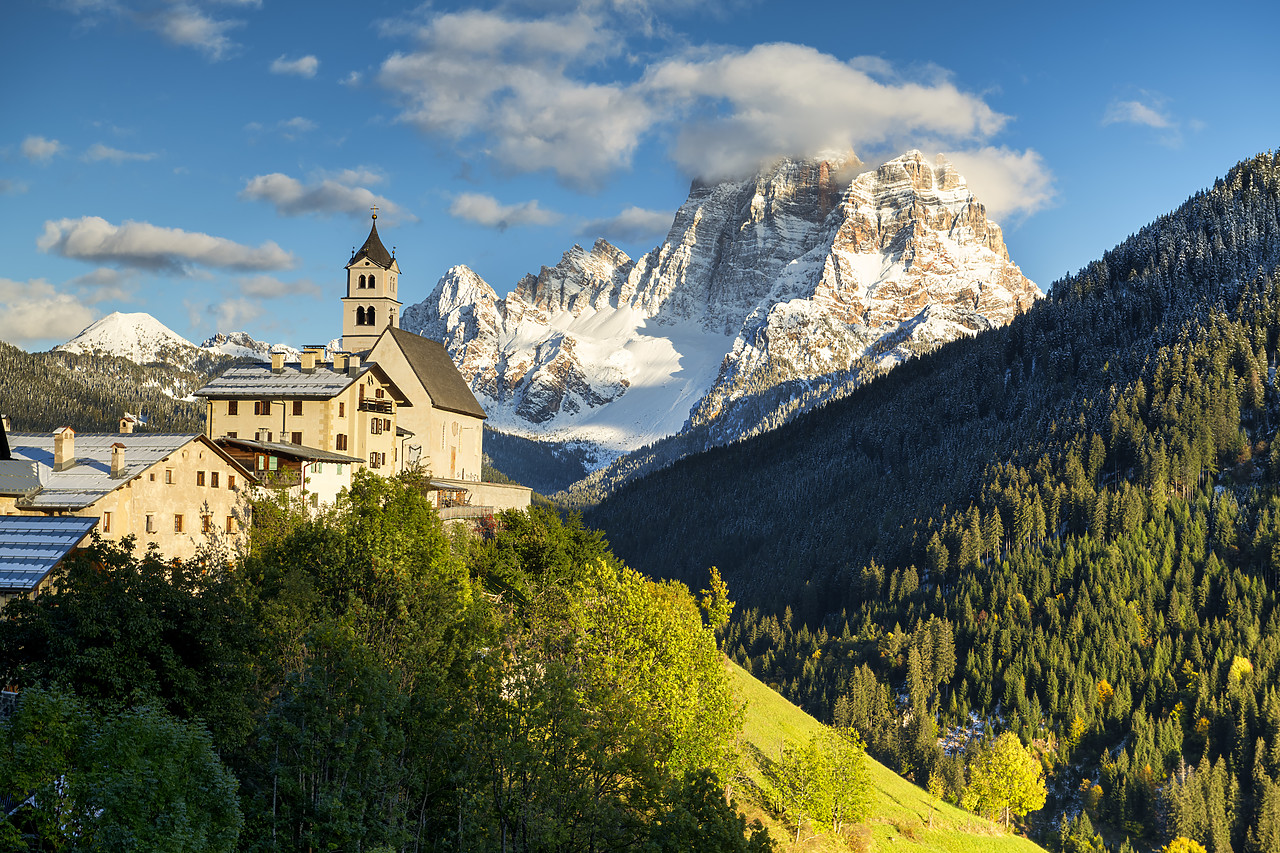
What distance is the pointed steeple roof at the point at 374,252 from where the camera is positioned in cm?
11762

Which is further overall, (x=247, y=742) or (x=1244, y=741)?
(x=1244, y=741)

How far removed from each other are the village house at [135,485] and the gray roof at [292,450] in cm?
329

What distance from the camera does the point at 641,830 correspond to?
43000mm

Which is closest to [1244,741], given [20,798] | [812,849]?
[812,849]

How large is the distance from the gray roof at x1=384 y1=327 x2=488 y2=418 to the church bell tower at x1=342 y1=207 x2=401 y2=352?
22.6ft

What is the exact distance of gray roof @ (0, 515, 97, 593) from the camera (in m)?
47.0

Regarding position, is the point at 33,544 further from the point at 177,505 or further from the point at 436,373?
the point at 436,373

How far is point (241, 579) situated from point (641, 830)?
25756 millimetres

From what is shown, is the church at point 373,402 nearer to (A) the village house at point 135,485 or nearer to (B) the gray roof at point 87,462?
(A) the village house at point 135,485

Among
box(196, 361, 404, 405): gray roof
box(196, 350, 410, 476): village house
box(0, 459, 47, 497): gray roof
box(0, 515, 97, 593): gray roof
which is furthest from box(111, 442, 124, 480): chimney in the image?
box(196, 361, 404, 405): gray roof

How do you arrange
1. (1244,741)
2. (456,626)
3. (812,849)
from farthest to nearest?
(1244,741) < (812,849) < (456,626)

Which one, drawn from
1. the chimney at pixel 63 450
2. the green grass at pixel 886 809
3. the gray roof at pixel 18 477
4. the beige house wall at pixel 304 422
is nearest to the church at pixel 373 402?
the beige house wall at pixel 304 422

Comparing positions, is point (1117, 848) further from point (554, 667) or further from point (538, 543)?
point (554, 667)

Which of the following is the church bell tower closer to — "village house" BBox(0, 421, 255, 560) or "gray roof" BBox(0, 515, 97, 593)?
"village house" BBox(0, 421, 255, 560)
